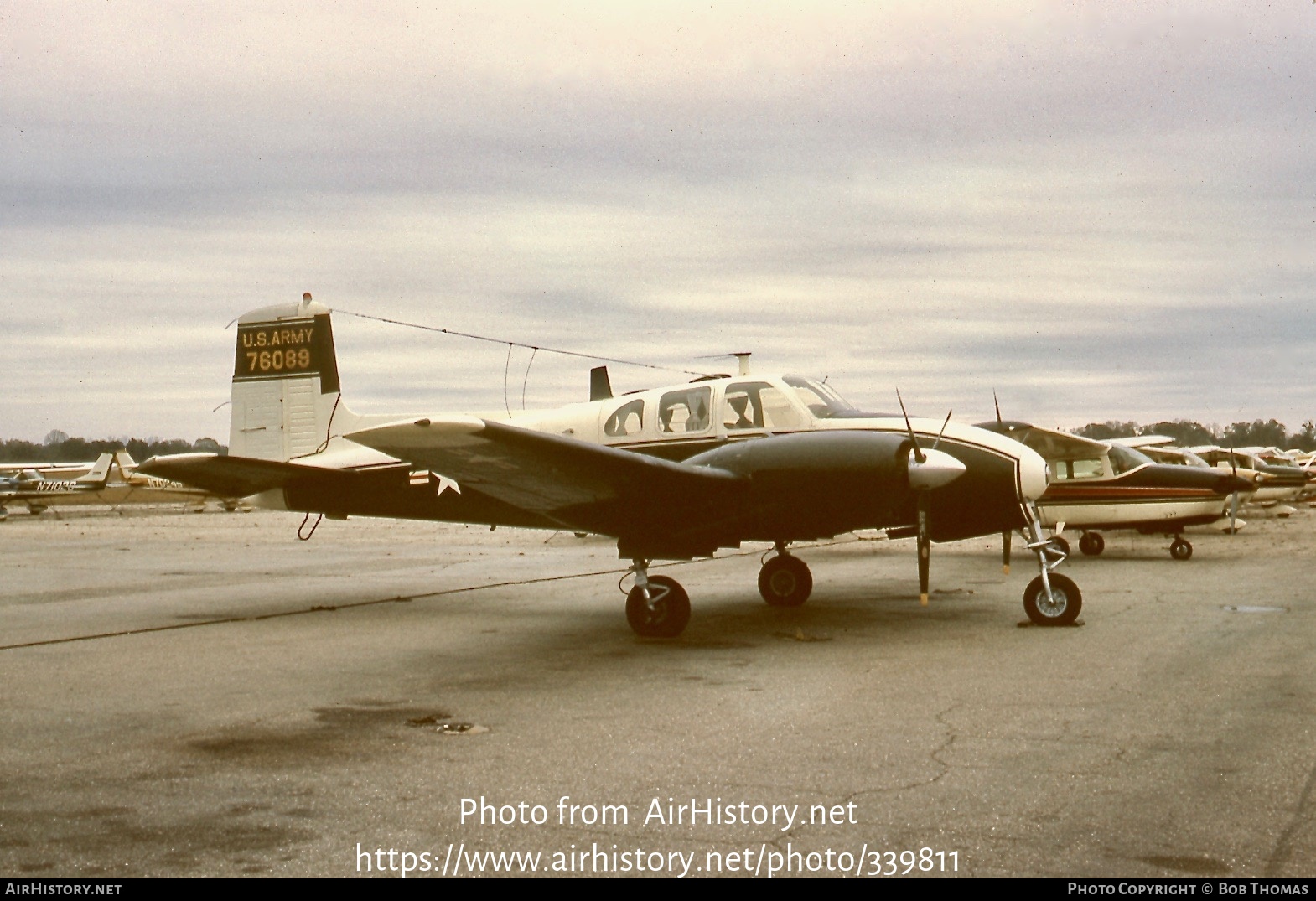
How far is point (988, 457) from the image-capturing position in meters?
11.2

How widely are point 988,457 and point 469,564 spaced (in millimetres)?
12223

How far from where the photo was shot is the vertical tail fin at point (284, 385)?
1533 centimetres

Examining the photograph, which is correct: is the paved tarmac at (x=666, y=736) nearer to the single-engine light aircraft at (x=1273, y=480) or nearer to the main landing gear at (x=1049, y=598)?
the main landing gear at (x=1049, y=598)

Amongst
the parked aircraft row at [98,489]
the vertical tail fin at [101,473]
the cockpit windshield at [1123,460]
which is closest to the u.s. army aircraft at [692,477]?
the cockpit windshield at [1123,460]

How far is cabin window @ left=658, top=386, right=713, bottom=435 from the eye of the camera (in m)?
12.8

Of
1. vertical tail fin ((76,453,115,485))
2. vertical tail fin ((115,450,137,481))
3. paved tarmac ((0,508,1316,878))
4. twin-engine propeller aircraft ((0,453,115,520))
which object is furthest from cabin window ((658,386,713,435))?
vertical tail fin ((76,453,115,485))

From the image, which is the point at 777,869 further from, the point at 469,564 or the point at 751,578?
the point at 469,564

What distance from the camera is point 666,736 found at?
21.8 ft

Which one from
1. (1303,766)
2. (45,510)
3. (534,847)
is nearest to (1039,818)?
(1303,766)

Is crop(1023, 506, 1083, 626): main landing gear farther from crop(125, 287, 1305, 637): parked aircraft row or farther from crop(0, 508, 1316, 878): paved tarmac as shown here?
crop(0, 508, 1316, 878): paved tarmac

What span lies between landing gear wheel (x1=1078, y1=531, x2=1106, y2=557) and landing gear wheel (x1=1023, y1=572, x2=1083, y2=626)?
11.5 metres

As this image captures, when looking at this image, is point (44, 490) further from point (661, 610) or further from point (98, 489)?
point (661, 610)

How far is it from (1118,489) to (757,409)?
466 inches

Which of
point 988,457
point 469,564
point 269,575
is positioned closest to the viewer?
point 988,457
